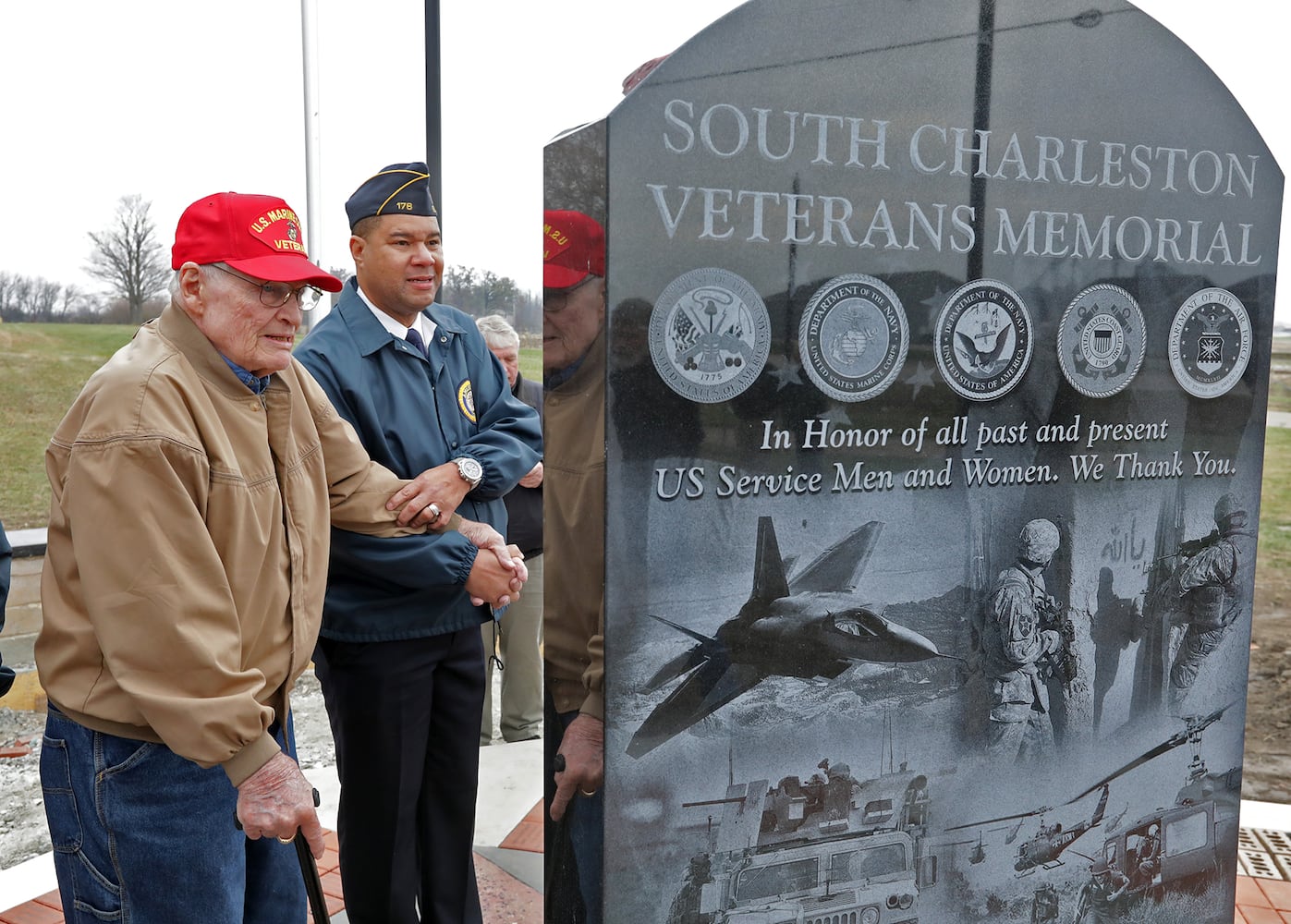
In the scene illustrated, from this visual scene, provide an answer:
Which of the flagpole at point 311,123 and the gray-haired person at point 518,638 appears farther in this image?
the flagpole at point 311,123

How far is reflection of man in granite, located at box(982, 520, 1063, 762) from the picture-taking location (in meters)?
2.37

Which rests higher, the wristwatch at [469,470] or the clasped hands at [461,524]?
the wristwatch at [469,470]

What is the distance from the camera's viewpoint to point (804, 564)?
7.07ft

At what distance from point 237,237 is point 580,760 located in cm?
117

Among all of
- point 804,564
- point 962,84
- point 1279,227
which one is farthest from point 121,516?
point 1279,227

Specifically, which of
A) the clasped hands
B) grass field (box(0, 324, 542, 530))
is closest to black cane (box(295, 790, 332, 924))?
the clasped hands

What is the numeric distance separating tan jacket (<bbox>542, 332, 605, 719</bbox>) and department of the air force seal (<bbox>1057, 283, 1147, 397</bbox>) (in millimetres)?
1088

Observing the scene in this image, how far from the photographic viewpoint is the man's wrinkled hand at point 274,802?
1.68m

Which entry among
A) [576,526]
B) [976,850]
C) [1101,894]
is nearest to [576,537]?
[576,526]

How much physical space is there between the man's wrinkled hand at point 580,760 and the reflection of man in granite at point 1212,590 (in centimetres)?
145

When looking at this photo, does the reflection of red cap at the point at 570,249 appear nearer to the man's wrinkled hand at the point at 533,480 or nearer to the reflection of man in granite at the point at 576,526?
the reflection of man in granite at the point at 576,526

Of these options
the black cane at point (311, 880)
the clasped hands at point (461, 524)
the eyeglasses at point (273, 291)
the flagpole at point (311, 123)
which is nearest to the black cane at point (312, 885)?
the black cane at point (311, 880)

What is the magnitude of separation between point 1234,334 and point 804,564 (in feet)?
4.12

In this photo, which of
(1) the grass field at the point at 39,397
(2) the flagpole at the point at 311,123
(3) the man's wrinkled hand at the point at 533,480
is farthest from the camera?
(1) the grass field at the point at 39,397
